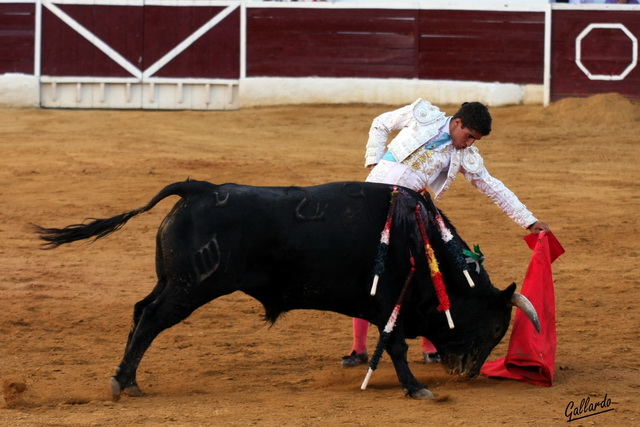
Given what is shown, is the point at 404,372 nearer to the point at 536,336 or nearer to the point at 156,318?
the point at 536,336

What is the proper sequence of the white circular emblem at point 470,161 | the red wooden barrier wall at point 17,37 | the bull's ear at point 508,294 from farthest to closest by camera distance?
the red wooden barrier wall at point 17,37, the white circular emblem at point 470,161, the bull's ear at point 508,294

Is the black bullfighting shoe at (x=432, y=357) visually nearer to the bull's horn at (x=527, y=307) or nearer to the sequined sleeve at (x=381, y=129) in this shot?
the bull's horn at (x=527, y=307)

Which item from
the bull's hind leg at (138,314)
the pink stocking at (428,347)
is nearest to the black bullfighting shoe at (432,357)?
the pink stocking at (428,347)

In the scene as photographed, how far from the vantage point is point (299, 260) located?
4398 millimetres

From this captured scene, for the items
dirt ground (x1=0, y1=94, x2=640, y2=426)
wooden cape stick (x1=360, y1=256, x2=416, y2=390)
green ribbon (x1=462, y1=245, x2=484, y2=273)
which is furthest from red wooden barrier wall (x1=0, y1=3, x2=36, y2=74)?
wooden cape stick (x1=360, y1=256, x2=416, y2=390)

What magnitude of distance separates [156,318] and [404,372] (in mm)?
1000

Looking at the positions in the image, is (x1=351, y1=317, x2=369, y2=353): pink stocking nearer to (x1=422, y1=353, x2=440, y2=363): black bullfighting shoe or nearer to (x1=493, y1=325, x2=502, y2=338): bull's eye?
(x1=422, y1=353, x2=440, y2=363): black bullfighting shoe

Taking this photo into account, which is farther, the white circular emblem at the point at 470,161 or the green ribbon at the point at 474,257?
the white circular emblem at the point at 470,161

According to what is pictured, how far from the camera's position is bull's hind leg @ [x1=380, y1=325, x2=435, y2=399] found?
436cm

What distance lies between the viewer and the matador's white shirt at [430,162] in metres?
4.92

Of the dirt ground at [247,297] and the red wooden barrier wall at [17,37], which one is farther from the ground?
the red wooden barrier wall at [17,37]

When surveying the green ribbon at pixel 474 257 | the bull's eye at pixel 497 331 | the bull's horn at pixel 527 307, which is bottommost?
the bull's eye at pixel 497 331

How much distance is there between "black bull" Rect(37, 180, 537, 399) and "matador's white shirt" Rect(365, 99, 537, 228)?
32 cm

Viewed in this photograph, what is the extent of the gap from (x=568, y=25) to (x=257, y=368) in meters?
8.28
